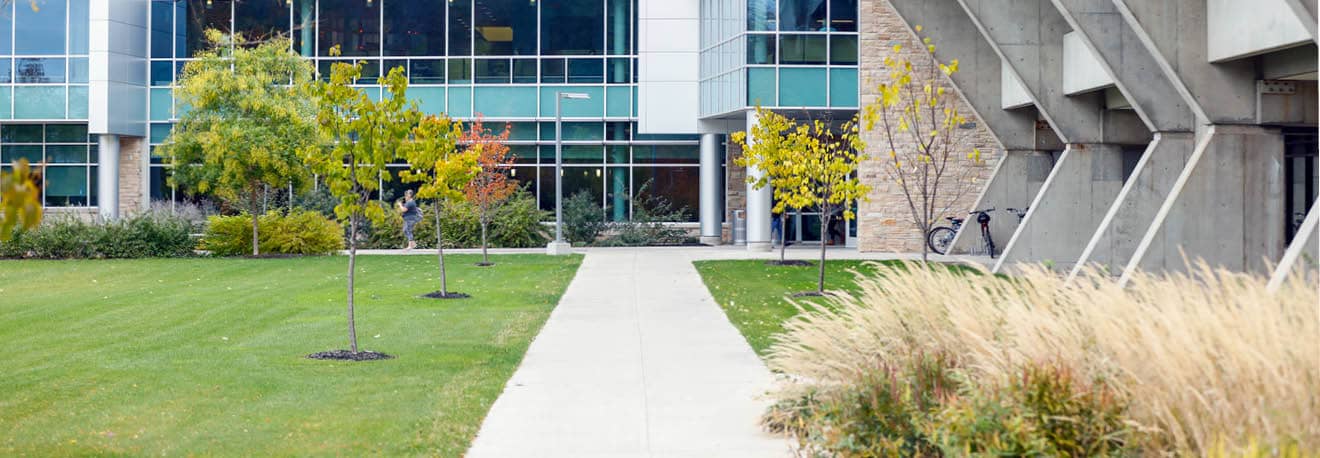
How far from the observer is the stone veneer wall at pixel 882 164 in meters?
33.5

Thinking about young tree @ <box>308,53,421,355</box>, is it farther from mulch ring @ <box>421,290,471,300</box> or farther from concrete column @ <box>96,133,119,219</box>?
concrete column @ <box>96,133,119,219</box>

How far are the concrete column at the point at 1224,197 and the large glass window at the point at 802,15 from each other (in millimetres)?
15150

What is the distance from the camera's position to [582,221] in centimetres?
3906

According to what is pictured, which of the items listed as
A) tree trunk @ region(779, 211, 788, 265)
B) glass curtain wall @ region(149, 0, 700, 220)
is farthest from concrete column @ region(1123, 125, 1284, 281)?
glass curtain wall @ region(149, 0, 700, 220)

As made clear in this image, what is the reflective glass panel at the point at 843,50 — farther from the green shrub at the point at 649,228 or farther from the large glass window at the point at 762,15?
the green shrub at the point at 649,228

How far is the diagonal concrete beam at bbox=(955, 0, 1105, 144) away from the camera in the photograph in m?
25.9

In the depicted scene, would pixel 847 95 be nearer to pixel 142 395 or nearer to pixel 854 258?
pixel 854 258

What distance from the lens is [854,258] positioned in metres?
31.8

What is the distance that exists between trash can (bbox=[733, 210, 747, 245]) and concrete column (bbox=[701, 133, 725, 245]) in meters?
0.52

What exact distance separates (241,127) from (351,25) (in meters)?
9.84

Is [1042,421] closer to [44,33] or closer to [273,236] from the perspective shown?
[273,236]

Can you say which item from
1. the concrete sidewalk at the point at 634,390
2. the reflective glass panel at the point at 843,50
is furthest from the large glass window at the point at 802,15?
the concrete sidewalk at the point at 634,390

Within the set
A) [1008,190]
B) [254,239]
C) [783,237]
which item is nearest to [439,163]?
[783,237]

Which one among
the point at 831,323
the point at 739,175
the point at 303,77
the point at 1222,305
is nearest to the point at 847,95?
the point at 739,175
